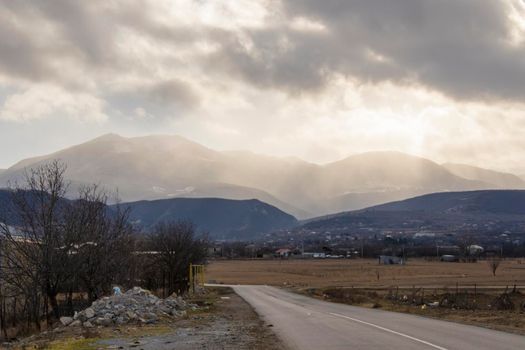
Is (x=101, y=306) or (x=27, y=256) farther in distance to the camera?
(x=27, y=256)

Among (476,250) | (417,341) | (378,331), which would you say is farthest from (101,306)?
(476,250)

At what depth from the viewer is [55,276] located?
30625mm

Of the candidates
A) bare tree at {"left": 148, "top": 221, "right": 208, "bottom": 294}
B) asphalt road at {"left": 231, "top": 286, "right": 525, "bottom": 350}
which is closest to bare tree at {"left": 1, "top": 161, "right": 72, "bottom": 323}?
asphalt road at {"left": 231, "top": 286, "right": 525, "bottom": 350}

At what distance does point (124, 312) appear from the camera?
25250 mm

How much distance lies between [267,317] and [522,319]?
11.0 meters

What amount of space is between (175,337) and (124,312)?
599 centimetres

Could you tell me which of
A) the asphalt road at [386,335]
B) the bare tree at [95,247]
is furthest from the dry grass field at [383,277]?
the asphalt road at [386,335]

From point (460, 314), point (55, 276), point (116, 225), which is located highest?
point (116, 225)

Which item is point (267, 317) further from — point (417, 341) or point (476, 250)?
point (476, 250)

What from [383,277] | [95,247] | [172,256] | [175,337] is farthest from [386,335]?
[383,277]

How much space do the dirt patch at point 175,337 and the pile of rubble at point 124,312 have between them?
110 centimetres

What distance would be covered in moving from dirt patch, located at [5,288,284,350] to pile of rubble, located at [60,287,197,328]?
110 centimetres

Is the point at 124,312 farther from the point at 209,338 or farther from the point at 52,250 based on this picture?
the point at 52,250

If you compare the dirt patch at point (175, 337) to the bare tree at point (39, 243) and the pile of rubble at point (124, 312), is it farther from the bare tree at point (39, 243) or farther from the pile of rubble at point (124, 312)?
the bare tree at point (39, 243)
